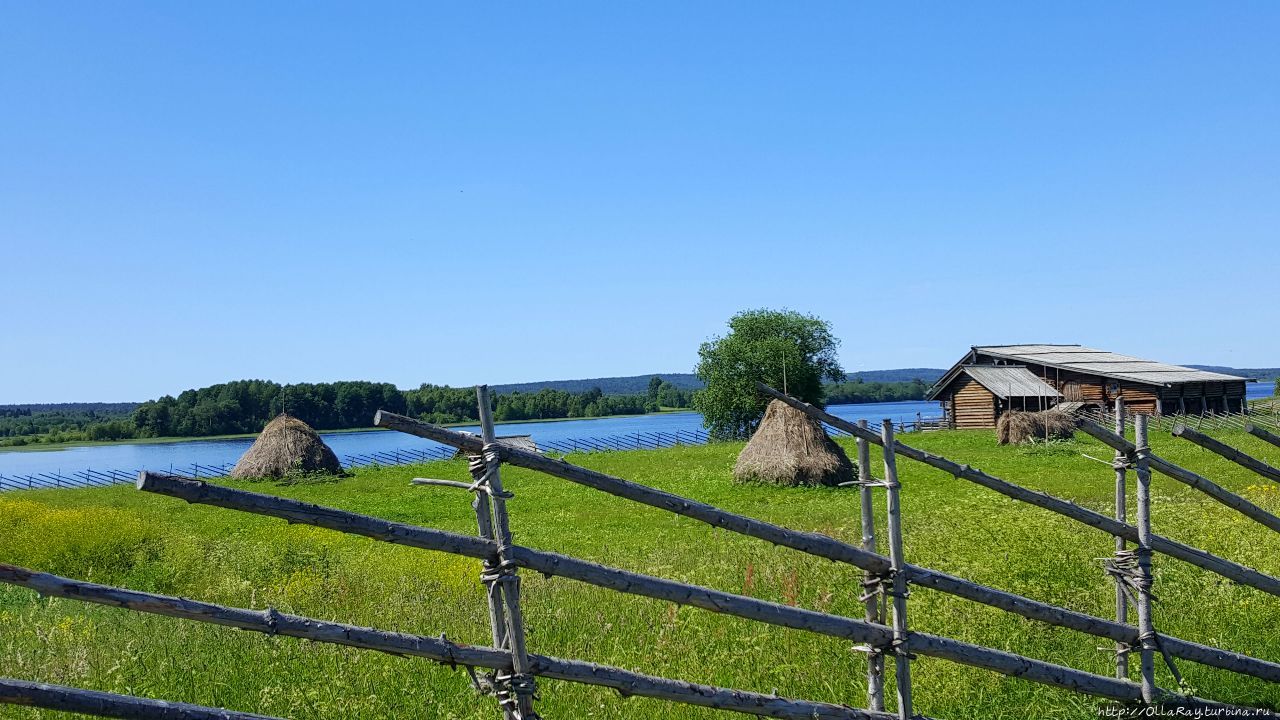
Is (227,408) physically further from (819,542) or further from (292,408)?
(819,542)

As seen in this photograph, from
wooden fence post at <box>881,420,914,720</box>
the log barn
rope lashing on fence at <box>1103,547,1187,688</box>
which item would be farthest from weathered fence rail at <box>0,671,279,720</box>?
the log barn

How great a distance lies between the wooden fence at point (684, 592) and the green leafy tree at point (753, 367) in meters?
40.5

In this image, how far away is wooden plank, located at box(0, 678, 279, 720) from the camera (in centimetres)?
271

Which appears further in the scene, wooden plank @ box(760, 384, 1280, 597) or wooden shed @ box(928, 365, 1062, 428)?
wooden shed @ box(928, 365, 1062, 428)

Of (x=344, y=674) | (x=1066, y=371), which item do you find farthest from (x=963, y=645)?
(x=1066, y=371)

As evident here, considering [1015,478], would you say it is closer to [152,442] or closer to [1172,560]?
[1172,560]

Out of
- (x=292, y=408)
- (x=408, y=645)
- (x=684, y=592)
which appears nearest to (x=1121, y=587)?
(x=684, y=592)

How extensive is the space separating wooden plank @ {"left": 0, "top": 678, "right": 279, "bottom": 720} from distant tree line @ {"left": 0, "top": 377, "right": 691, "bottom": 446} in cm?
4926

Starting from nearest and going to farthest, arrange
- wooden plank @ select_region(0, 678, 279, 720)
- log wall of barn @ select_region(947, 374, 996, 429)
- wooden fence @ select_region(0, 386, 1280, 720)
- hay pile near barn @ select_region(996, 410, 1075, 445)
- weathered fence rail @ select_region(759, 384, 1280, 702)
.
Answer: wooden plank @ select_region(0, 678, 279, 720) → wooden fence @ select_region(0, 386, 1280, 720) → weathered fence rail @ select_region(759, 384, 1280, 702) → hay pile near barn @ select_region(996, 410, 1075, 445) → log wall of barn @ select_region(947, 374, 996, 429)

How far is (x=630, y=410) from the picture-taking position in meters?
115

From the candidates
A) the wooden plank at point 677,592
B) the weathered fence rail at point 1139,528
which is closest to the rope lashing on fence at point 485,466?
the wooden plank at point 677,592

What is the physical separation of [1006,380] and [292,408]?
56792mm

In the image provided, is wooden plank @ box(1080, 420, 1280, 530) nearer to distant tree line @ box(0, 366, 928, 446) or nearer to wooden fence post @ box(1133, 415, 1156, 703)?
wooden fence post @ box(1133, 415, 1156, 703)

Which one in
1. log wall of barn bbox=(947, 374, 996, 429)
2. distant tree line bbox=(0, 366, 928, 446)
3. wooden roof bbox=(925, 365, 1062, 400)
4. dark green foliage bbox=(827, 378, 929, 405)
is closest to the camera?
wooden roof bbox=(925, 365, 1062, 400)
